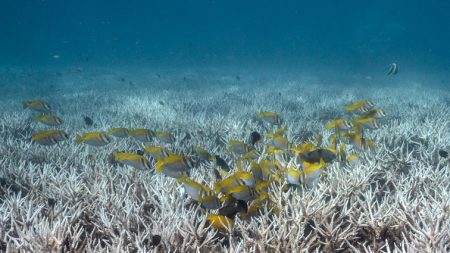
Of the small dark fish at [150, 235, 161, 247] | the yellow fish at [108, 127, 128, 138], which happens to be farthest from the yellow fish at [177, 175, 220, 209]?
the yellow fish at [108, 127, 128, 138]

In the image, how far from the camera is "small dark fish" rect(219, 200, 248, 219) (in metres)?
2.93

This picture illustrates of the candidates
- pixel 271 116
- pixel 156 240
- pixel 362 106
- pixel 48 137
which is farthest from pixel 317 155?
pixel 48 137

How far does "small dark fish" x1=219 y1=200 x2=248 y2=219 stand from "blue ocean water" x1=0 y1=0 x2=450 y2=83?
→ 4051cm

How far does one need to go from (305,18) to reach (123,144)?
165 meters

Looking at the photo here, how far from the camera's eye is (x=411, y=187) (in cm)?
398

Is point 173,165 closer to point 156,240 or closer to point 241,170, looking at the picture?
point 241,170

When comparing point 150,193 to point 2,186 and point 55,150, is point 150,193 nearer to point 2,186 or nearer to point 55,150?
point 2,186

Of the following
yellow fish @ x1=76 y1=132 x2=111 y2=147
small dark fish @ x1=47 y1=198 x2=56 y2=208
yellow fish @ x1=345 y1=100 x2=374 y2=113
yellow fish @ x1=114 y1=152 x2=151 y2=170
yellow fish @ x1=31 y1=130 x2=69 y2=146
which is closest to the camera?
small dark fish @ x1=47 y1=198 x2=56 y2=208

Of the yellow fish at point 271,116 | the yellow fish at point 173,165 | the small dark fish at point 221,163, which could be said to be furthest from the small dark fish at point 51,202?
the yellow fish at point 271,116

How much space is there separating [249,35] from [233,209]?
434ft

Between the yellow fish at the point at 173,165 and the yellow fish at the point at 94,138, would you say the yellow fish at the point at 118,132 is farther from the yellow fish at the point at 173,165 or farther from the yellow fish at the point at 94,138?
the yellow fish at the point at 173,165

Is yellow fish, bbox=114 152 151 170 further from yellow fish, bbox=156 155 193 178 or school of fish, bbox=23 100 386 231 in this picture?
yellow fish, bbox=156 155 193 178

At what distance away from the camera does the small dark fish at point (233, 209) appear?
9.61ft

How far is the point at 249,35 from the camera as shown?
129875mm
